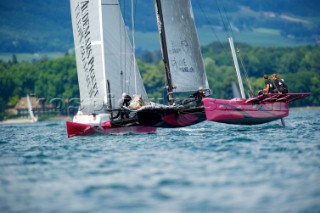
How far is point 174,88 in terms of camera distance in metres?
41.6

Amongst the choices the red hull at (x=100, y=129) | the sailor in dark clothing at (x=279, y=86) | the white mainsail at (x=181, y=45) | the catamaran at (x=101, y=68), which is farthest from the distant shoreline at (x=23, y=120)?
the sailor in dark clothing at (x=279, y=86)

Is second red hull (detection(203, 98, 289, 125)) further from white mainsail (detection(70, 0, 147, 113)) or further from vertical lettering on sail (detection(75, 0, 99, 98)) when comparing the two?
vertical lettering on sail (detection(75, 0, 99, 98))

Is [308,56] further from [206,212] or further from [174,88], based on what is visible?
[206,212]

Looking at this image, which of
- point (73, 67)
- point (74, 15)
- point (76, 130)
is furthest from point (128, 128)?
point (73, 67)

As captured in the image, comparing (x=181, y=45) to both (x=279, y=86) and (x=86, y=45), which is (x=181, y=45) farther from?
(x=279, y=86)

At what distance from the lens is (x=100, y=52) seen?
132 ft

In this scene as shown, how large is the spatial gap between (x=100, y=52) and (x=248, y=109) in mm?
7232

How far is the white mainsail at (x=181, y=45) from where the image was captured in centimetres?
4172

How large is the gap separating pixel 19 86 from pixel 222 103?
125924 mm

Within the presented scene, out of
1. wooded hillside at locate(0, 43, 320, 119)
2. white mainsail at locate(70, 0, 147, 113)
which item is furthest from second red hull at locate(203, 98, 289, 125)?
wooded hillside at locate(0, 43, 320, 119)

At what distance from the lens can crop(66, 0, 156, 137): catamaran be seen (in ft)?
131

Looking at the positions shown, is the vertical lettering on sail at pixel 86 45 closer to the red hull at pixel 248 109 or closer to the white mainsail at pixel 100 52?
the white mainsail at pixel 100 52

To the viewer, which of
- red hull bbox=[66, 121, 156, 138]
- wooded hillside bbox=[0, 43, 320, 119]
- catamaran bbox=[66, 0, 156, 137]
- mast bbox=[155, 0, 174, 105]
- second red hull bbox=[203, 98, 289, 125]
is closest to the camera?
→ second red hull bbox=[203, 98, 289, 125]

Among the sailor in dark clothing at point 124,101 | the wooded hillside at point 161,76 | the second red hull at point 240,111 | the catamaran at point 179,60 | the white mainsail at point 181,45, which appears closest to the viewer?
the second red hull at point 240,111
